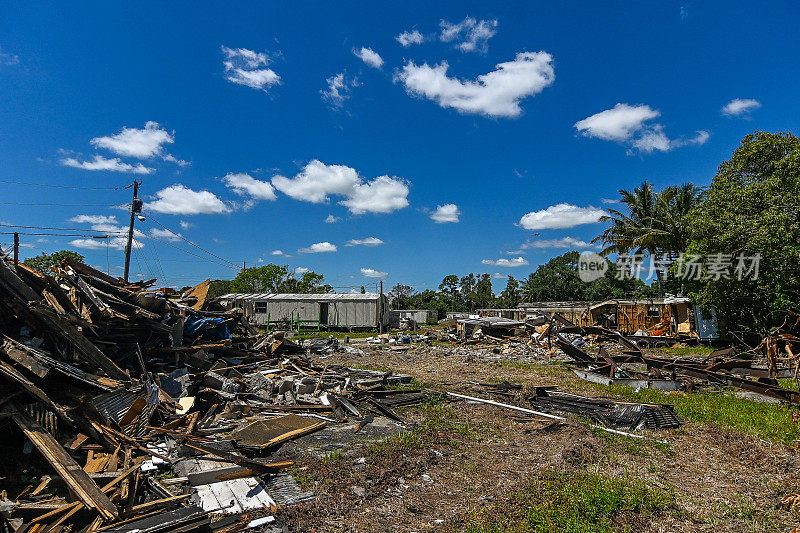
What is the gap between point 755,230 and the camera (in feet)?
55.2

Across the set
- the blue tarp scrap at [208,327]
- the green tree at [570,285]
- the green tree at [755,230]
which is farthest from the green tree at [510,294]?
the blue tarp scrap at [208,327]

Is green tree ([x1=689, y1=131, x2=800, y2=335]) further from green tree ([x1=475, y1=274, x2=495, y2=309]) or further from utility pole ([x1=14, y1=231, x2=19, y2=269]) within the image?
green tree ([x1=475, y1=274, x2=495, y2=309])

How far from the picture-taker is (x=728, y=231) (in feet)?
57.6

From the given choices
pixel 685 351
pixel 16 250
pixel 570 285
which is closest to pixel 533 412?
pixel 16 250

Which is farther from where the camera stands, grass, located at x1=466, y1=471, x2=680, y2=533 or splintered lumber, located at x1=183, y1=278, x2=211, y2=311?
splintered lumber, located at x1=183, y1=278, x2=211, y2=311

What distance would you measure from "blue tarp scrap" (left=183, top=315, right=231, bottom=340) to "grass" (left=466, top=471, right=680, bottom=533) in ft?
31.2

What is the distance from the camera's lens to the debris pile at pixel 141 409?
4348 mm

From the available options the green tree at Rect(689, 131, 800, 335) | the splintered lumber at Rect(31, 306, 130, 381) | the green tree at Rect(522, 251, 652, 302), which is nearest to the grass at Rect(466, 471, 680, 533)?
the splintered lumber at Rect(31, 306, 130, 381)

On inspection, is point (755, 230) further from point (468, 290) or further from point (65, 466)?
point (468, 290)

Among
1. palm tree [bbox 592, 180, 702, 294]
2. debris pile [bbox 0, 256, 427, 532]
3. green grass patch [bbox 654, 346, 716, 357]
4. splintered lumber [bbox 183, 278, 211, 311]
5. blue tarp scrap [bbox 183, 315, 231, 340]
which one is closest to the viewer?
debris pile [bbox 0, 256, 427, 532]

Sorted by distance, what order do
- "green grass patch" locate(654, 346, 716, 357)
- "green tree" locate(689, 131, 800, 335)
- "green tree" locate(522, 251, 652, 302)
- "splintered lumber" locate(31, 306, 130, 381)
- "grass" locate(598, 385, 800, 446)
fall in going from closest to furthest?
"splintered lumber" locate(31, 306, 130, 381)
"grass" locate(598, 385, 800, 446)
"green tree" locate(689, 131, 800, 335)
"green grass patch" locate(654, 346, 716, 357)
"green tree" locate(522, 251, 652, 302)

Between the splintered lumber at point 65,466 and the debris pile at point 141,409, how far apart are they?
0.02 metres

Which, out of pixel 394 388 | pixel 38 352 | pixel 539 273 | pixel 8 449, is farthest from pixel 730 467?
pixel 539 273

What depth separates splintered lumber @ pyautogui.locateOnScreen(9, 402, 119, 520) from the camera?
407 centimetres
